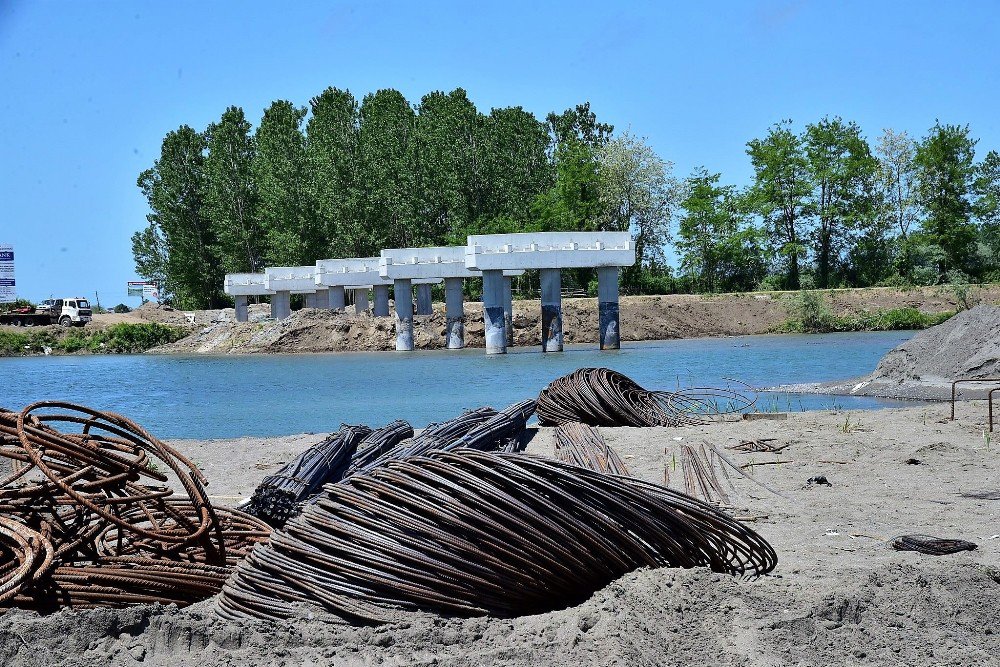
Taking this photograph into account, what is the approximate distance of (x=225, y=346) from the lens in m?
66.8

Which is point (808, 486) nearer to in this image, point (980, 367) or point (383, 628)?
point (383, 628)

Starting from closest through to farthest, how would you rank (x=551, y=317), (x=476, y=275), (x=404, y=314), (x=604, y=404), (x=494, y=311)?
(x=604, y=404)
(x=494, y=311)
(x=551, y=317)
(x=476, y=275)
(x=404, y=314)

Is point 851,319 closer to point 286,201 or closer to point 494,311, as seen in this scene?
point 494,311

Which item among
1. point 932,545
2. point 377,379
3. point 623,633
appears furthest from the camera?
point 377,379

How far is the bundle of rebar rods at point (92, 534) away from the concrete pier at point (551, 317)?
1673 inches

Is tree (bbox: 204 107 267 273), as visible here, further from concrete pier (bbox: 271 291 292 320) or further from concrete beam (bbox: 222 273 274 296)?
concrete pier (bbox: 271 291 292 320)

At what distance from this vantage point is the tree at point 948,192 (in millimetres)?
67875

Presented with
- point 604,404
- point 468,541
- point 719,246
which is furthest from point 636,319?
point 468,541

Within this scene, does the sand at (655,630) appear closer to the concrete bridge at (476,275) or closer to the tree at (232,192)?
the concrete bridge at (476,275)

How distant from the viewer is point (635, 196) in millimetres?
75000

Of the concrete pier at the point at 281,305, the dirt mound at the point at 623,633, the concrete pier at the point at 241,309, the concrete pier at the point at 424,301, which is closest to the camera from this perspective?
the dirt mound at the point at 623,633

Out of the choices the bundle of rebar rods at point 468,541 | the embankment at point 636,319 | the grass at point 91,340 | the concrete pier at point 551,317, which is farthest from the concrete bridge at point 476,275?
the bundle of rebar rods at point 468,541

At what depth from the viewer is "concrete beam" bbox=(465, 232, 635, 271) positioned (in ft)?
152

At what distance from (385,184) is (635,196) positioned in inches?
690
